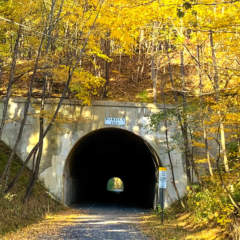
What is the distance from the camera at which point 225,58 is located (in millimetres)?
8484

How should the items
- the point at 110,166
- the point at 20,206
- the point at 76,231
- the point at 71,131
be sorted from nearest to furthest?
1. the point at 76,231
2. the point at 20,206
3. the point at 71,131
4. the point at 110,166

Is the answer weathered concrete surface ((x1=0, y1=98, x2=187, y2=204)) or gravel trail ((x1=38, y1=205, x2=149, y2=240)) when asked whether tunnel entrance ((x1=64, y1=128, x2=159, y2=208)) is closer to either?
weathered concrete surface ((x1=0, y1=98, x2=187, y2=204))

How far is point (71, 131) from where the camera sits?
14086 millimetres

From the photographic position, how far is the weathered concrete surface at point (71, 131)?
544 inches

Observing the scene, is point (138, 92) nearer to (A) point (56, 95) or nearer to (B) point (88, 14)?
(A) point (56, 95)

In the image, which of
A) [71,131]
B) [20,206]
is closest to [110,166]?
[71,131]

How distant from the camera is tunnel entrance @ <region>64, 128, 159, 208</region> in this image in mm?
16125

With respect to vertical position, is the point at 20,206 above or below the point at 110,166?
below

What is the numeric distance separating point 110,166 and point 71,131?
15.9 meters

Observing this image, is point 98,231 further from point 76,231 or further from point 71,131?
point 71,131

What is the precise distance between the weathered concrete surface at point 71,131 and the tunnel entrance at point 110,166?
54cm

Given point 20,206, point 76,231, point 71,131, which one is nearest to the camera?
point 76,231

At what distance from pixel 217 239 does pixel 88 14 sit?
891 centimetres

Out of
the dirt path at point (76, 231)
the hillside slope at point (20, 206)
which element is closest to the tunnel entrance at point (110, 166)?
the hillside slope at point (20, 206)
